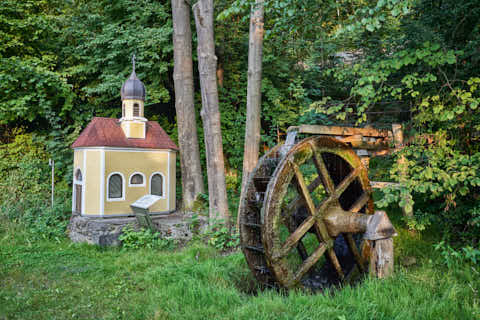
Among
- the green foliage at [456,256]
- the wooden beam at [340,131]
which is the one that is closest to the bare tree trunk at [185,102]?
the wooden beam at [340,131]

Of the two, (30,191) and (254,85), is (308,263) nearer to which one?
(254,85)


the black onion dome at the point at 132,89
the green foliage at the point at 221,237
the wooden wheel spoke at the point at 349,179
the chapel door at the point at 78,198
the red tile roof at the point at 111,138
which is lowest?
the green foliage at the point at 221,237

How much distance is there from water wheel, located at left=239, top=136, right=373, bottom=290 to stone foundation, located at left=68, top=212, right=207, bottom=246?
105 inches

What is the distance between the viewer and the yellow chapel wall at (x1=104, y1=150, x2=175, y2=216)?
7.97 metres

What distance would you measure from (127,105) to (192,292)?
5.77 metres

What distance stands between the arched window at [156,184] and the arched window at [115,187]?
78 centimetres

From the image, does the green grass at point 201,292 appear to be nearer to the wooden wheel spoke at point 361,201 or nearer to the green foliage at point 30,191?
the wooden wheel spoke at point 361,201

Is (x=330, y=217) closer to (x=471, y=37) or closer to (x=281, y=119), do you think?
(x=471, y=37)

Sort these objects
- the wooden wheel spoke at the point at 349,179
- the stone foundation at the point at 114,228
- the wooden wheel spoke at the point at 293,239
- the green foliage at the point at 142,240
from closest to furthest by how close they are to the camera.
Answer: the wooden wheel spoke at the point at 293,239, the wooden wheel spoke at the point at 349,179, the green foliage at the point at 142,240, the stone foundation at the point at 114,228

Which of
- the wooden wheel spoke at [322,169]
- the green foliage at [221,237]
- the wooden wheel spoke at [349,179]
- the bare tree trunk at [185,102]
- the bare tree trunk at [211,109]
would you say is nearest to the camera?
the wooden wheel spoke at [322,169]

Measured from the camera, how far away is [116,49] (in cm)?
1002

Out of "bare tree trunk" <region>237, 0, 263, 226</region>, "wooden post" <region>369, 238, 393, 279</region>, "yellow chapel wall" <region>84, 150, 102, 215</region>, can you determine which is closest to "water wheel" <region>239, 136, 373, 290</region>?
"wooden post" <region>369, 238, 393, 279</region>

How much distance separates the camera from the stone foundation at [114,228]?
7.23 metres

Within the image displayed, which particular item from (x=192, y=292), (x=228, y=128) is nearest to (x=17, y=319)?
(x=192, y=292)
